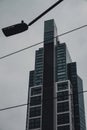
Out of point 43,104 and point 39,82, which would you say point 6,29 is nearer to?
point 43,104

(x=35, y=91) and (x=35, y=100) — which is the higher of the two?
(x=35, y=91)

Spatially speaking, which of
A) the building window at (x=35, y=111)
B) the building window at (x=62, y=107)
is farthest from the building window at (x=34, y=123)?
the building window at (x=62, y=107)

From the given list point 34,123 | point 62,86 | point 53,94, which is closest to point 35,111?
point 34,123

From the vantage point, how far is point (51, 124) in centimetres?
13325

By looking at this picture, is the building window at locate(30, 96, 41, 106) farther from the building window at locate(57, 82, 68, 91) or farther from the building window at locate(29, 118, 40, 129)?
the building window at locate(57, 82, 68, 91)

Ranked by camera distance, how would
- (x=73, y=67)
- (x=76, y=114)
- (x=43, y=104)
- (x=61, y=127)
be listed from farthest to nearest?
1. (x=73, y=67)
2. (x=76, y=114)
3. (x=43, y=104)
4. (x=61, y=127)

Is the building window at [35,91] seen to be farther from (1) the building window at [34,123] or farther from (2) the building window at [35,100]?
(1) the building window at [34,123]

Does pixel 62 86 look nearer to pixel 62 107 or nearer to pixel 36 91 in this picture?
pixel 62 107

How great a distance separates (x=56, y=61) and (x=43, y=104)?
4703cm

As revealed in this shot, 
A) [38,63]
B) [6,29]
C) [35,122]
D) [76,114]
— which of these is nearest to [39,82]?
[38,63]

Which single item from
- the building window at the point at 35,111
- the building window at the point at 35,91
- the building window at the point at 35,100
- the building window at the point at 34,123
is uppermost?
the building window at the point at 35,91

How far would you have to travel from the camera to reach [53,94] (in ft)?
482

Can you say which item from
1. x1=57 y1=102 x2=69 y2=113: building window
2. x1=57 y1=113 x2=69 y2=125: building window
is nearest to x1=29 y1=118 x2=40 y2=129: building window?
x1=57 y1=113 x2=69 y2=125: building window

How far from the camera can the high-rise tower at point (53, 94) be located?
13525 cm
